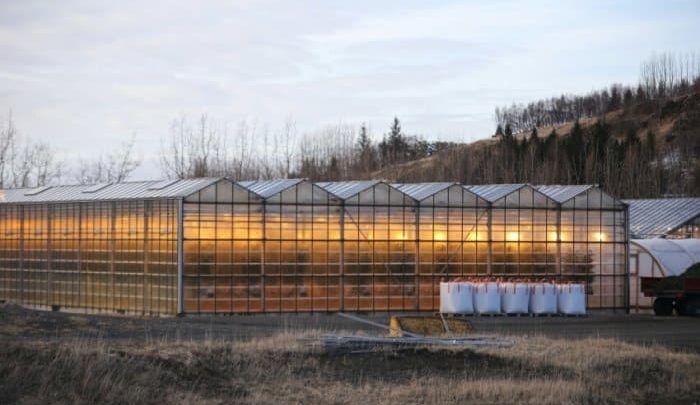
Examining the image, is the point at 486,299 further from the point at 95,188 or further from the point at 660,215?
the point at 660,215


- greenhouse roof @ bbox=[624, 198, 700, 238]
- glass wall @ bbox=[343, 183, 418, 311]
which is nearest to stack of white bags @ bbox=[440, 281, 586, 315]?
glass wall @ bbox=[343, 183, 418, 311]

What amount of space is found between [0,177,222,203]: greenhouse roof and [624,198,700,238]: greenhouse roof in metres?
23.4

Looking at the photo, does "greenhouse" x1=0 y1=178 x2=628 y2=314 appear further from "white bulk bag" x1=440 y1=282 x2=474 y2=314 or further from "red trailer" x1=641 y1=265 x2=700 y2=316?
"white bulk bag" x1=440 y1=282 x2=474 y2=314

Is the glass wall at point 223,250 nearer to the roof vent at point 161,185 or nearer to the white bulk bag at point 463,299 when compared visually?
the roof vent at point 161,185

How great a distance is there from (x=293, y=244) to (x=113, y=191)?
7.44 meters

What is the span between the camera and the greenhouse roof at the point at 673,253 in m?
45.1

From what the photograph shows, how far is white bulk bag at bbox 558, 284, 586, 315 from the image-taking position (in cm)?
4103

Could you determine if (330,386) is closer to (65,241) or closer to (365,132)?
(65,241)

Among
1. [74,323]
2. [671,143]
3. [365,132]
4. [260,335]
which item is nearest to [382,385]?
[260,335]

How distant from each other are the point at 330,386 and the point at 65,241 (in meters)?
22.7

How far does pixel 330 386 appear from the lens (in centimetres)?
2344

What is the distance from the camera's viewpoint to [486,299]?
4053cm

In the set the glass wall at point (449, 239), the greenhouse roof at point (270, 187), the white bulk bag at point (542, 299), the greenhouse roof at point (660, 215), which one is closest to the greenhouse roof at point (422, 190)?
the glass wall at point (449, 239)

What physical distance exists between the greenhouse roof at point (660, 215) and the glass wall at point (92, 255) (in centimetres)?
2474
